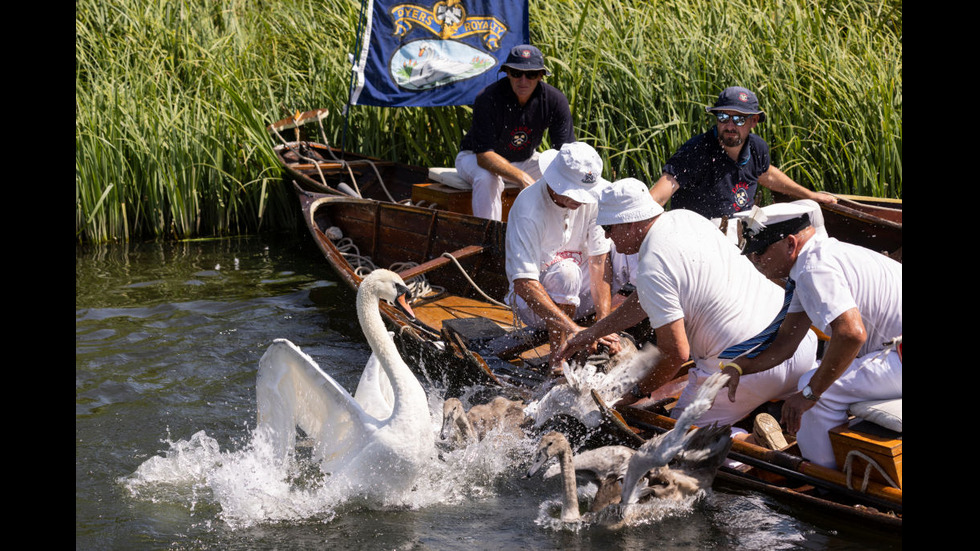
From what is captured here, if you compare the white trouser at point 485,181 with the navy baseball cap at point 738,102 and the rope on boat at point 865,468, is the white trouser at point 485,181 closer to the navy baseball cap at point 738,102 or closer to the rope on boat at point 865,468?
the navy baseball cap at point 738,102

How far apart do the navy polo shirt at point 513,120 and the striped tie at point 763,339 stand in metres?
3.92

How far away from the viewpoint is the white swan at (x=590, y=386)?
4.84 metres

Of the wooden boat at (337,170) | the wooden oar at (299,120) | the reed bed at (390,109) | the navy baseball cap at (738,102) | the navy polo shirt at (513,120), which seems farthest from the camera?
the wooden oar at (299,120)

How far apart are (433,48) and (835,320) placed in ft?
21.4

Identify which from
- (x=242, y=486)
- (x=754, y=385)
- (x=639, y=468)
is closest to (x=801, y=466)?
(x=754, y=385)

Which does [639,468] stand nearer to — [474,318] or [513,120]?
[474,318]

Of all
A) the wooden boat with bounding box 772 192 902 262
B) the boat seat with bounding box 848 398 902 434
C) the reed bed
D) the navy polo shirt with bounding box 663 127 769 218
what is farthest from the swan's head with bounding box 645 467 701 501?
the reed bed

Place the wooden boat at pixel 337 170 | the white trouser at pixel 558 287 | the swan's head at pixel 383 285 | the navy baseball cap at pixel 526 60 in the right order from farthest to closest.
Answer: the wooden boat at pixel 337 170 → the navy baseball cap at pixel 526 60 → the white trouser at pixel 558 287 → the swan's head at pixel 383 285

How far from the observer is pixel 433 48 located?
963 centimetres

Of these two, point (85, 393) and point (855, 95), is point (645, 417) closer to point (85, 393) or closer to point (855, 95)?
point (85, 393)

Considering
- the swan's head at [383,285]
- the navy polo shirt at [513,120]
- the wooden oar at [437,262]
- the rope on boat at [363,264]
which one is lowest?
the rope on boat at [363,264]

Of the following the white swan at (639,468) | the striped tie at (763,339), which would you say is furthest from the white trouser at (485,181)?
the white swan at (639,468)

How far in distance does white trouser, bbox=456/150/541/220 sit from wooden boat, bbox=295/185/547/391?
14.7 inches

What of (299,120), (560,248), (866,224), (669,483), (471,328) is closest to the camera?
(669,483)
